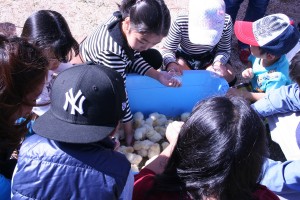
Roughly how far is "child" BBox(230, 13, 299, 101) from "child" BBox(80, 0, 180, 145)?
430mm

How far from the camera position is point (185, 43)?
1.72 metres

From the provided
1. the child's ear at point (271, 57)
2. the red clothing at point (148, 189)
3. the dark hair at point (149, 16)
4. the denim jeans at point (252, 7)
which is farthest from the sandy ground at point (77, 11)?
the red clothing at point (148, 189)

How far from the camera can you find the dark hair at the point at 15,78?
30.1 inches

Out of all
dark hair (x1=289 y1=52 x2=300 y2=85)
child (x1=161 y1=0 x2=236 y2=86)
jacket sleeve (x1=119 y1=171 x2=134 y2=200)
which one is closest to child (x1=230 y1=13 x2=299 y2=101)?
child (x1=161 y1=0 x2=236 y2=86)

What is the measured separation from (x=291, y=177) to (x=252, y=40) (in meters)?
0.72

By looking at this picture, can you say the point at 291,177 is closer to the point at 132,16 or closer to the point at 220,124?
the point at 220,124

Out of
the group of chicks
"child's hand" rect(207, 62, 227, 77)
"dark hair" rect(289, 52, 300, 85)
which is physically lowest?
the group of chicks

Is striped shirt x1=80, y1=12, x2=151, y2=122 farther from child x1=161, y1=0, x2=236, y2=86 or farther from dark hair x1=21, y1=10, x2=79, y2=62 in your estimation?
child x1=161, y1=0, x2=236, y2=86

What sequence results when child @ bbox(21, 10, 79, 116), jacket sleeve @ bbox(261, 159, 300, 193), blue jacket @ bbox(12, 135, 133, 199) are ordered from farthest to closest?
child @ bbox(21, 10, 79, 116) → jacket sleeve @ bbox(261, 159, 300, 193) → blue jacket @ bbox(12, 135, 133, 199)

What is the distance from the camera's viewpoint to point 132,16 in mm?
1212

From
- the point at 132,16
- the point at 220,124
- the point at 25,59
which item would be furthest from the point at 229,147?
the point at 132,16

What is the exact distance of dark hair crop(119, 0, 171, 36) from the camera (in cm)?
118

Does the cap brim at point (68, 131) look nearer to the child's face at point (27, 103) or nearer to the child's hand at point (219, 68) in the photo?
the child's face at point (27, 103)

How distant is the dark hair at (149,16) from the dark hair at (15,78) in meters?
0.44
